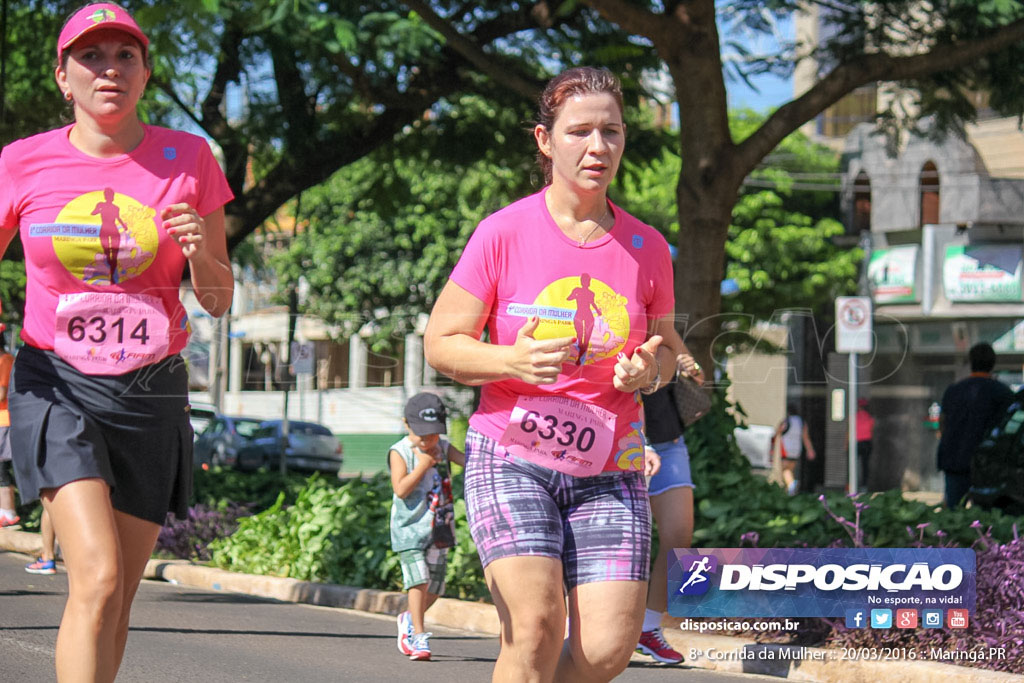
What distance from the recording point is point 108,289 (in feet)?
12.3

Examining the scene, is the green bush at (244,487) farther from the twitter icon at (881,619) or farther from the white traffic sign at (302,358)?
the twitter icon at (881,619)

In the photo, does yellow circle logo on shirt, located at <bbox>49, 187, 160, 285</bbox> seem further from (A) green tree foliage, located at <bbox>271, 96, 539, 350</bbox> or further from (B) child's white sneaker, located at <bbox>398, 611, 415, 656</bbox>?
(A) green tree foliage, located at <bbox>271, 96, 539, 350</bbox>

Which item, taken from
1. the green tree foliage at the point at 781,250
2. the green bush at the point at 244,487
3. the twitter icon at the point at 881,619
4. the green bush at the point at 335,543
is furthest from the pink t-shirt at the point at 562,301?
the green tree foliage at the point at 781,250

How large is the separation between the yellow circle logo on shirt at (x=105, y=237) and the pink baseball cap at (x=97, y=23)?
0.44m

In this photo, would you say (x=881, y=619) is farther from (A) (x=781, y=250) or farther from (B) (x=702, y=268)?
(A) (x=781, y=250)

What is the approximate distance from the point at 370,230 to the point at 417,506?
2693 centimetres

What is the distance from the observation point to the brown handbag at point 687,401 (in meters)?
7.07

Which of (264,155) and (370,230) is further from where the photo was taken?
(370,230)

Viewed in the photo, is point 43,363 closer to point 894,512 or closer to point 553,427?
point 553,427

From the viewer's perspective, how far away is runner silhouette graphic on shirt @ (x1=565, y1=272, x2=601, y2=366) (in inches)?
137

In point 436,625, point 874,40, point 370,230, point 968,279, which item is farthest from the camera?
point 370,230

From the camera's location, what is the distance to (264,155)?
1391 cm

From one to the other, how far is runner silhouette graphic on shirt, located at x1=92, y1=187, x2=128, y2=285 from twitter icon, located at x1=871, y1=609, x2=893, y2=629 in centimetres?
410

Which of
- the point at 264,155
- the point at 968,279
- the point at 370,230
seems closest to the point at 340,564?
the point at 264,155
